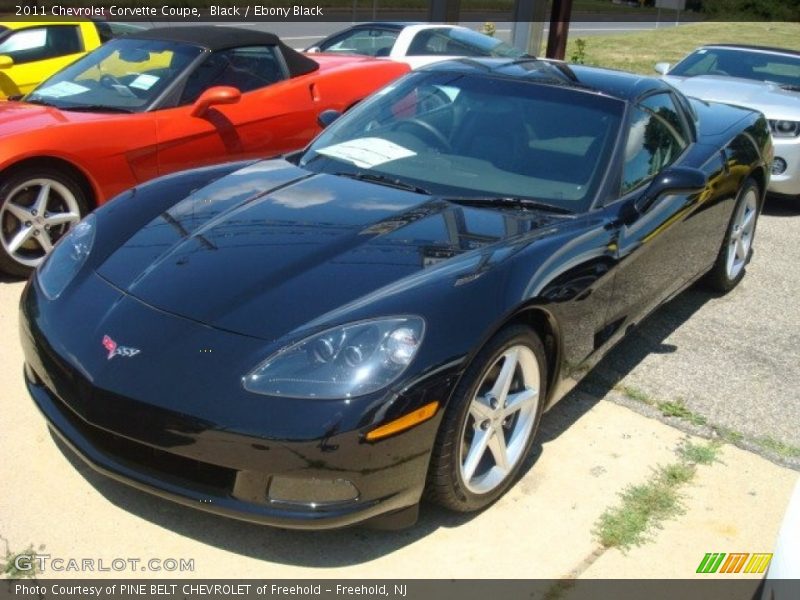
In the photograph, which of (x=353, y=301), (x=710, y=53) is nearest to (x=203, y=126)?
(x=353, y=301)

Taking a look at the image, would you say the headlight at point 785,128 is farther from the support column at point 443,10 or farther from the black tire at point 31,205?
the support column at point 443,10

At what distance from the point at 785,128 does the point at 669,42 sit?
17433mm

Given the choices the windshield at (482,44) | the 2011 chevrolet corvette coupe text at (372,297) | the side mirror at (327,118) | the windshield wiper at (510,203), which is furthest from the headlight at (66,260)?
the windshield at (482,44)

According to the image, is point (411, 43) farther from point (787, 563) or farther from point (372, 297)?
point (787, 563)

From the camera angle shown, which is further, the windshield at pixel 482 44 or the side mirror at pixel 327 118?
the windshield at pixel 482 44

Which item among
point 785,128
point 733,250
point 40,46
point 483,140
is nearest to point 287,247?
point 483,140

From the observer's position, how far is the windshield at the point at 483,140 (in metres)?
3.69

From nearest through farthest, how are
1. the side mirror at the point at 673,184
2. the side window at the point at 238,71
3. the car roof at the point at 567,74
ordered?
the side mirror at the point at 673,184 → the car roof at the point at 567,74 → the side window at the point at 238,71

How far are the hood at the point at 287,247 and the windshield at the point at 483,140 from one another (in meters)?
0.22

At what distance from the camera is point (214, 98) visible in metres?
5.52

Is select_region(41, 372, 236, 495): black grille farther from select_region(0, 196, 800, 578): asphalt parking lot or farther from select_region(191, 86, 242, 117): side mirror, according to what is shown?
select_region(191, 86, 242, 117): side mirror
